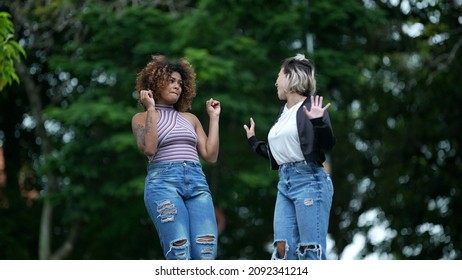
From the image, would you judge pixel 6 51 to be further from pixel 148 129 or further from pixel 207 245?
pixel 207 245

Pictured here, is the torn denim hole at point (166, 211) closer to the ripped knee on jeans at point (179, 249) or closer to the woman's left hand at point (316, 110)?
the ripped knee on jeans at point (179, 249)

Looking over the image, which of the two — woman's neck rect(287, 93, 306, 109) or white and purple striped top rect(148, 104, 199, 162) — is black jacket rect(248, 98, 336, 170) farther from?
white and purple striped top rect(148, 104, 199, 162)

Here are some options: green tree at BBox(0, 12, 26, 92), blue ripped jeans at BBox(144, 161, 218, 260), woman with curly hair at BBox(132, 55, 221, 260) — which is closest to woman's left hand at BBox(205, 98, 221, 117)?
woman with curly hair at BBox(132, 55, 221, 260)

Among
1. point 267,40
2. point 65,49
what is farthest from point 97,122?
point 267,40

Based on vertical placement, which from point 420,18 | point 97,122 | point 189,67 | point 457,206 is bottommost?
point 457,206

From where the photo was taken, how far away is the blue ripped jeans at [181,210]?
7.01 m

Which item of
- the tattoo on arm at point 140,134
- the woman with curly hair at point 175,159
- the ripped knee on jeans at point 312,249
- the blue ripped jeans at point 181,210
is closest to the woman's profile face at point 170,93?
the woman with curly hair at point 175,159

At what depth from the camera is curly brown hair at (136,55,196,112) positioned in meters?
7.43

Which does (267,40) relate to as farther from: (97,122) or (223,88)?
(97,122)

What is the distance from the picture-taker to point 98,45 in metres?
23.8

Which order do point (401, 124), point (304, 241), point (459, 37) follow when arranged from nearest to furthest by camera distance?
point (304, 241)
point (459, 37)
point (401, 124)

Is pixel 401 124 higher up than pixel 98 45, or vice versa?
pixel 98 45
